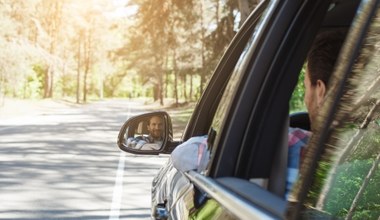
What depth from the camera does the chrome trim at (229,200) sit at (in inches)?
57.1

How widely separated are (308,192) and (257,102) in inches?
32.2

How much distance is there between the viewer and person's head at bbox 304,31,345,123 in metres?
1.83

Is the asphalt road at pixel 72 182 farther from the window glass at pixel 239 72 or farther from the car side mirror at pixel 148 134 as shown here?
the window glass at pixel 239 72

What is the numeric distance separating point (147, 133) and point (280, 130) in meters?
1.44

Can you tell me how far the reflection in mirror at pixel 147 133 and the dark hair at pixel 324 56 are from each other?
4.93ft

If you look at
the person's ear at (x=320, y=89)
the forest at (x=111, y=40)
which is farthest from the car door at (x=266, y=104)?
the forest at (x=111, y=40)

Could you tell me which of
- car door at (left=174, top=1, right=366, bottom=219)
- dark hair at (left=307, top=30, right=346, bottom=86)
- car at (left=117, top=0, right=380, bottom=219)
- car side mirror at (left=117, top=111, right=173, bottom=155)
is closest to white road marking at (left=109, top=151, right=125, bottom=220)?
car side mirror at (left=117, top=111, right=173, bottom=155)

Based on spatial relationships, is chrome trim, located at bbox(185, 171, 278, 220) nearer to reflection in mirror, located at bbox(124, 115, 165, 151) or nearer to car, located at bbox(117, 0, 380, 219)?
car, located at bbox(117, 0, 380, 219)

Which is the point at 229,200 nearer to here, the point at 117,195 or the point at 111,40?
the point at 117,195

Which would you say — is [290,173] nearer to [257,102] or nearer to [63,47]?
[257,102]

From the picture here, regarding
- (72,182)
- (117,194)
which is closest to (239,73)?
(117,194)

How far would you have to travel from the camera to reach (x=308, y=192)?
1267 millimetres

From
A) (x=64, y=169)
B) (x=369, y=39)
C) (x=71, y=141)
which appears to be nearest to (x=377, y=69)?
(x=369, y=39)

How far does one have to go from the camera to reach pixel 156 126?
338 cm
